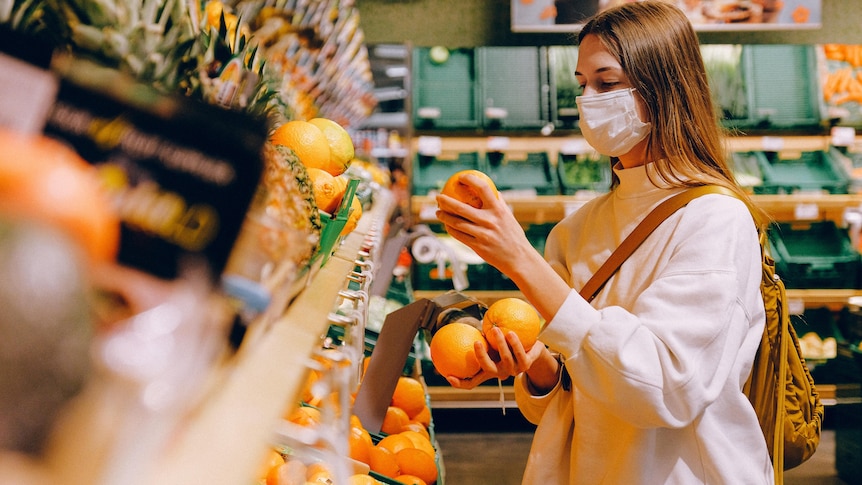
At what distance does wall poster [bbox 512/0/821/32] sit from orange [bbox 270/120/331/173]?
3554mm

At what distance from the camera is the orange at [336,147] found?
141cm

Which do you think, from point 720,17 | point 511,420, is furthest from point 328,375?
point 720,17

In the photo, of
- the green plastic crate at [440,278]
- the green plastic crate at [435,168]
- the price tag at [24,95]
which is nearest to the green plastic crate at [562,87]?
the green plastic crate at [435,168]

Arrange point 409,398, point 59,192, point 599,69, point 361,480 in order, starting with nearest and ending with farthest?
point 59,192 < point 361,480 < point 599,69 < point 409,398

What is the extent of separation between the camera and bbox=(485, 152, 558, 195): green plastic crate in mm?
4414

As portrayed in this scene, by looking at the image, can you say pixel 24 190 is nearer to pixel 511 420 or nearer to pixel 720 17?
pixel 511 420

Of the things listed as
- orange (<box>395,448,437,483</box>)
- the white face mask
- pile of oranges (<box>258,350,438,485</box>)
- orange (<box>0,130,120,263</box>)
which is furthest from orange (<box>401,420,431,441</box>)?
orange (<box>0,130,120,263</box>)

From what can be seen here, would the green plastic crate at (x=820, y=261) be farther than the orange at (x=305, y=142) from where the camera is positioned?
Yes

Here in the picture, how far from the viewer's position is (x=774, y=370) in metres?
1.24

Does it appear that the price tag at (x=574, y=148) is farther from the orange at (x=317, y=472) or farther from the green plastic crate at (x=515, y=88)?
the orange at (x=317, y=472)

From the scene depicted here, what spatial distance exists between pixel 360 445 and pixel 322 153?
726 millimetres

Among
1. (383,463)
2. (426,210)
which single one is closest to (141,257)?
→ (383,463)

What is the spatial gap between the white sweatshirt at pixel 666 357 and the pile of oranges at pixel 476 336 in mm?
146

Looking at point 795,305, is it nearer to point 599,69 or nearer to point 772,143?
point 772,143
